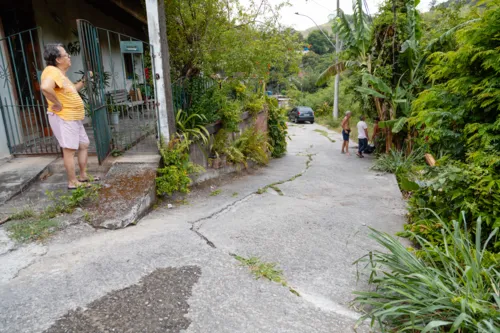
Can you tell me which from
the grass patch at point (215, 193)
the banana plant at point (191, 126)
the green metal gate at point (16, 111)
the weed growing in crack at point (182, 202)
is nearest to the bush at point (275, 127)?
the banana plant at point (191, 126)

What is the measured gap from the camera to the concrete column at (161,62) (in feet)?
16.7

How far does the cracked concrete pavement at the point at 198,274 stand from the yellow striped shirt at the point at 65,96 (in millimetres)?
1498

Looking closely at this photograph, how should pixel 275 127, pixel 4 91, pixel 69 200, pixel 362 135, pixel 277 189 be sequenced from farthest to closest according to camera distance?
pixel 362 135
pixel 275 127
pixel 277 189
pixel 4 91
pixel 69 200

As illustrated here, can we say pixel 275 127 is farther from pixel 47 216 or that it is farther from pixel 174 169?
pixel 47 216

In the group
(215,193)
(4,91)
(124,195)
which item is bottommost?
(215,193)

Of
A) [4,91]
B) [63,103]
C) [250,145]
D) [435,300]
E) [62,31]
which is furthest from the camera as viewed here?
[250,145]

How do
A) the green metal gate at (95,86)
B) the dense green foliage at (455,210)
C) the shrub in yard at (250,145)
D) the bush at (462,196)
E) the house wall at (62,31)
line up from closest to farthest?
the dense green foliage at (455,210) < the bush at (462,196) < the green metal gate at (95,86) < the house wall at (62,31) < the shrub in yard at (250,145)

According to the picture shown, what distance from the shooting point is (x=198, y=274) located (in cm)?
305

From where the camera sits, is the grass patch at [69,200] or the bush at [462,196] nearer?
the bush at [462,196]

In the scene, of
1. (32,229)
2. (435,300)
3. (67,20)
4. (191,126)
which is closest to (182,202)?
(191,126)

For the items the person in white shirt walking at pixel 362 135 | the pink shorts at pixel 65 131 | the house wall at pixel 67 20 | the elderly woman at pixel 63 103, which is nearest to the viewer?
the elderly woman at pixel 63 103

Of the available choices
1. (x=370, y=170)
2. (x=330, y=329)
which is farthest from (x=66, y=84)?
(x=370, y=170)

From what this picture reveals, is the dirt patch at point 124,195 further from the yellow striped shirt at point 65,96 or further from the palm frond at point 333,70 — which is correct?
the palm frond at point 333,70

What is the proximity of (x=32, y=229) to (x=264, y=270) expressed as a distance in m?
2.52
